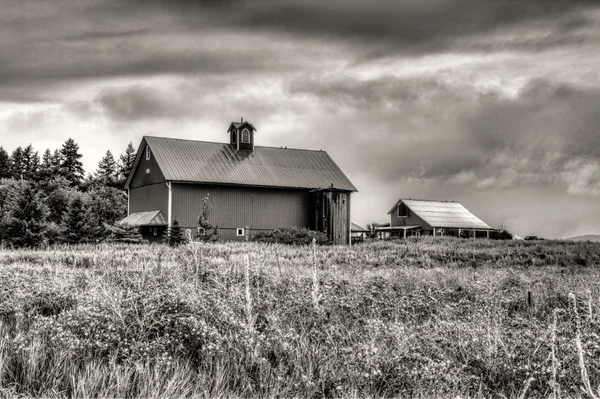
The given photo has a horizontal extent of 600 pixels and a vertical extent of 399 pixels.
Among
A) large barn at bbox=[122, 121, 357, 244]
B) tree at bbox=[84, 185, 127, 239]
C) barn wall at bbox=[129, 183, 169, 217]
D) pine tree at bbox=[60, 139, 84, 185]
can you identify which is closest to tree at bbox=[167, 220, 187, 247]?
large barn at bbox=[122, 121, 357, 244]

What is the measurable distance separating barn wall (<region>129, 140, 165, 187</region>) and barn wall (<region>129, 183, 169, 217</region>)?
33cm

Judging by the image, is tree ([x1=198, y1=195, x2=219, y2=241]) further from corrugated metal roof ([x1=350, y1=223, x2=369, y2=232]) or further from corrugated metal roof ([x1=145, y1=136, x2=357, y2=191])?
corrugated metal roof ([x1=350, y1=223, x2=369, y2=232])

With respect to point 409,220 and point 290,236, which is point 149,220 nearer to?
point 290,236

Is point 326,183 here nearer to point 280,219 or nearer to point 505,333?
point 280,219

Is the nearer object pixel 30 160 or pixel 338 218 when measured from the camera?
pixel 338 218

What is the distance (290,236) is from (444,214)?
30.8 m

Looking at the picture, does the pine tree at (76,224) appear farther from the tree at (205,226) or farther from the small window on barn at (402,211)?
the small window on barn at (402,211)

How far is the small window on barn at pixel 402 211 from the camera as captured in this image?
65062 mm

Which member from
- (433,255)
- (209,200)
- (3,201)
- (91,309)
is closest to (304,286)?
(91,309)

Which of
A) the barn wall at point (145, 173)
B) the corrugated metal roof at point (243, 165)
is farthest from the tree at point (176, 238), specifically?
the barn wall at point (145, 173)

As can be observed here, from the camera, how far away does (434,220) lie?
61.4 meters

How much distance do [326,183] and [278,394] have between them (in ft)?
123

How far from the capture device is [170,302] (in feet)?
31.8

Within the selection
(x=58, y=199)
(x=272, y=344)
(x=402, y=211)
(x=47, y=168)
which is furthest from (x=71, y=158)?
(x=272, y=344)
